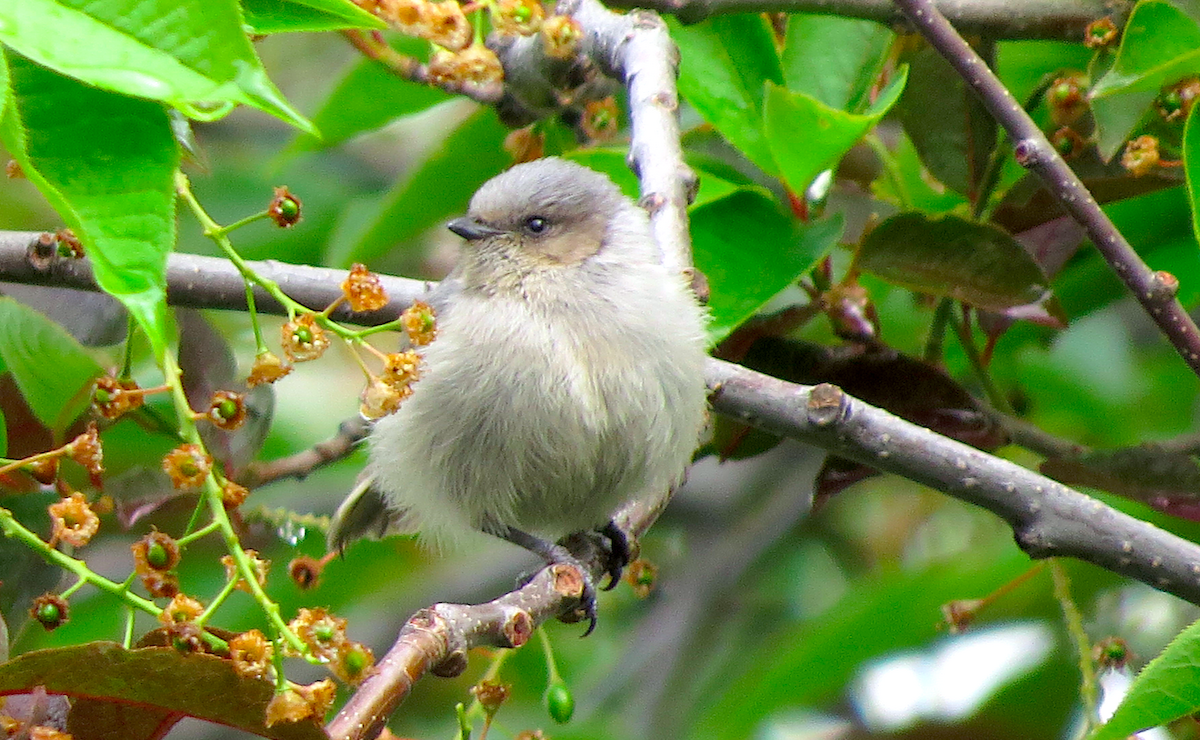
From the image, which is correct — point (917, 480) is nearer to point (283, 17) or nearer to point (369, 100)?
point (283, 17)

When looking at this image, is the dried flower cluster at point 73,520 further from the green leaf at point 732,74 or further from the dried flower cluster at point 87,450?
the green leaf at point 732,74

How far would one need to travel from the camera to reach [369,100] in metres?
3.34

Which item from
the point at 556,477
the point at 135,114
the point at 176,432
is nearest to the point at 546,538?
the point at 556,477

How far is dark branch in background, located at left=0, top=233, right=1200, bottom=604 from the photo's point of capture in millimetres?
2010

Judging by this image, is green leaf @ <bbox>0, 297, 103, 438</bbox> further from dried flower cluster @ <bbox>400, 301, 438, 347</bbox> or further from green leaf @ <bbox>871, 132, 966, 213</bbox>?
green leaf @ <bbox>871, 132, 966, 213</bbox>

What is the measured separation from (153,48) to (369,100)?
2.14 metres

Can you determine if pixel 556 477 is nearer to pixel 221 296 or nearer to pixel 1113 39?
pixel 221 296

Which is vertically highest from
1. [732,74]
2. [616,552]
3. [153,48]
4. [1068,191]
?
[732,74]

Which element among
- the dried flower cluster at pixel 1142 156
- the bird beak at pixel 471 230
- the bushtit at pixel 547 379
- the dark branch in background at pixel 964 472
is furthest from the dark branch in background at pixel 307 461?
the dried flower cluster at pixel 1142 156

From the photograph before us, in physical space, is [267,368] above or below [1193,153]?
below

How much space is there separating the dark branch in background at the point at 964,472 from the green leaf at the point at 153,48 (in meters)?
1.15

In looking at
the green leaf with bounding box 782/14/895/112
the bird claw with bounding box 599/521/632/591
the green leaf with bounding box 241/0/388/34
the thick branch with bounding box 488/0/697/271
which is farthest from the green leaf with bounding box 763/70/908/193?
the green leaf with bounding box 241/0/388/34

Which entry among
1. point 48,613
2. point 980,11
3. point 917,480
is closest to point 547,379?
point 917,480

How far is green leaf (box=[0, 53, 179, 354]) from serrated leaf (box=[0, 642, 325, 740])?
1.40ft
